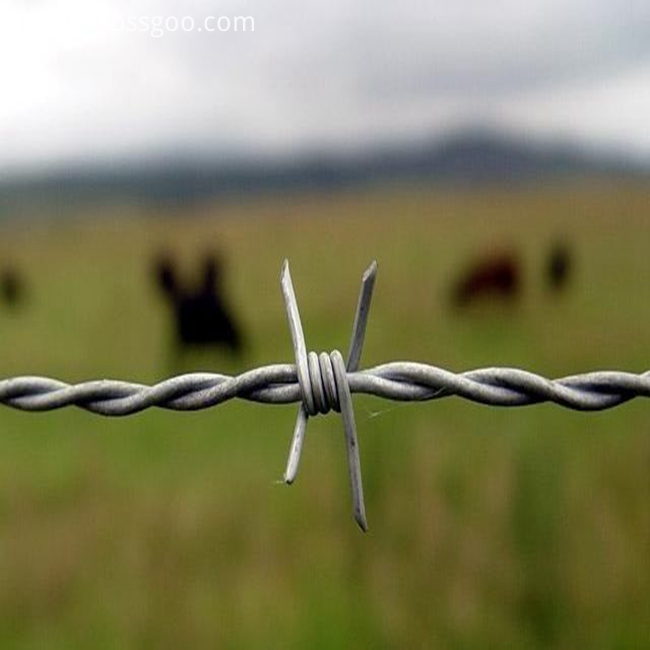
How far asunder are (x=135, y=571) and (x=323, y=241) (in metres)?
0.33

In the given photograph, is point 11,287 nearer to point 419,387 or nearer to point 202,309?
point 202,309

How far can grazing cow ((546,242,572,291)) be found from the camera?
698 millimetres

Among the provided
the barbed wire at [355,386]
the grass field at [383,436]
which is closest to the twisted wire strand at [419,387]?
the barbed wire at [355,386]

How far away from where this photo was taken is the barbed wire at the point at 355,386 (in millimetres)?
294

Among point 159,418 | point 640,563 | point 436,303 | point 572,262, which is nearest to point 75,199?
point 159,418

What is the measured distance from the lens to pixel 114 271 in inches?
28.0

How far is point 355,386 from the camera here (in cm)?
30

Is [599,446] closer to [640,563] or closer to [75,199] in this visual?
[640,563]

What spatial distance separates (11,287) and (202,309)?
170 millimetres

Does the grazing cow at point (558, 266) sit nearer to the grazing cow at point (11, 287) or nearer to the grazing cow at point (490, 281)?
the grazing cow at point (490, 281)

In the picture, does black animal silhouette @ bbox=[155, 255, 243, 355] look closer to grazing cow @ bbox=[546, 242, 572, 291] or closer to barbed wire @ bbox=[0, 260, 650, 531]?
grazing cow @ bbox=[546, 242, 572, 291]

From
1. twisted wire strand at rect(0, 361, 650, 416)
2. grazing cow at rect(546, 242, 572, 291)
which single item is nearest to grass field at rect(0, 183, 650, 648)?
grazing cow at rect(546, 242, 572, 291)

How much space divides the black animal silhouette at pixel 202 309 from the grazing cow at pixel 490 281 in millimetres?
197

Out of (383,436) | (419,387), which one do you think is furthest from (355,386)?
(383,436)
